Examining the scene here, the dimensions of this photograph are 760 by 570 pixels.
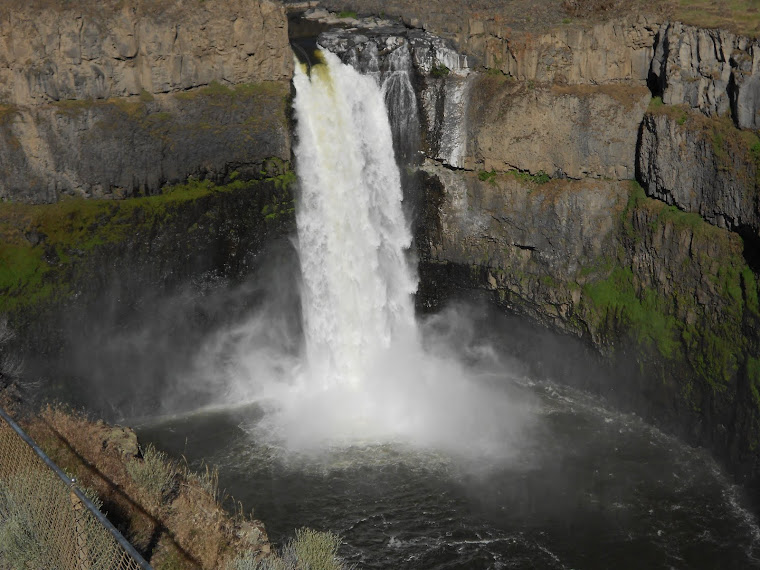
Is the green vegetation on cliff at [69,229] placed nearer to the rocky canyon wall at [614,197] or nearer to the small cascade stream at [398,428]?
the small cascade stream at [398,428]

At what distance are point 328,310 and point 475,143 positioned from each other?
8.37 metres

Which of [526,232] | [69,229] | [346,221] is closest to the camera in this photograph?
[69,229]

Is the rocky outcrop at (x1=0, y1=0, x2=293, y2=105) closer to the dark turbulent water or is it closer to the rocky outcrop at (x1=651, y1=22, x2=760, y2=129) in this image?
the dark turbulent water

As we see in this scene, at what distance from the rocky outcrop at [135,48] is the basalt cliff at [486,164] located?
Answer: 7cm

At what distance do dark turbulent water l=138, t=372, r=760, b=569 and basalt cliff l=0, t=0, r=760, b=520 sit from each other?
1812 millimetres

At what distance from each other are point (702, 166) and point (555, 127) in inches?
226

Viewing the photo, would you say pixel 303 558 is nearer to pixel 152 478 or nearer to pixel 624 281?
pixel 152 478

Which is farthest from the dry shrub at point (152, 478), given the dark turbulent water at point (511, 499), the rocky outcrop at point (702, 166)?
the rocky outcrop at point (702, 166)

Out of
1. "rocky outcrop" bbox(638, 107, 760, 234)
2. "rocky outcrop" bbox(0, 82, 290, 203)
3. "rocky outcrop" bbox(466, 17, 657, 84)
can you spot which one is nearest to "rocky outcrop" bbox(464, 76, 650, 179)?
"rocky outcrop" bbox(466, 17, 657, 84)

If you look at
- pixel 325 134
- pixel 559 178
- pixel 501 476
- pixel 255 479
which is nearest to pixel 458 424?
pixel 501 476

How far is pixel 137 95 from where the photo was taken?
1131 inches

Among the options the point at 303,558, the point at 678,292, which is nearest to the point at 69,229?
the point at 303,558

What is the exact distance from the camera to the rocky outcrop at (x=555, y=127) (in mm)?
29188

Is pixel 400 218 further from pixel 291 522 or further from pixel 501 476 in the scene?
pixel 291 522
